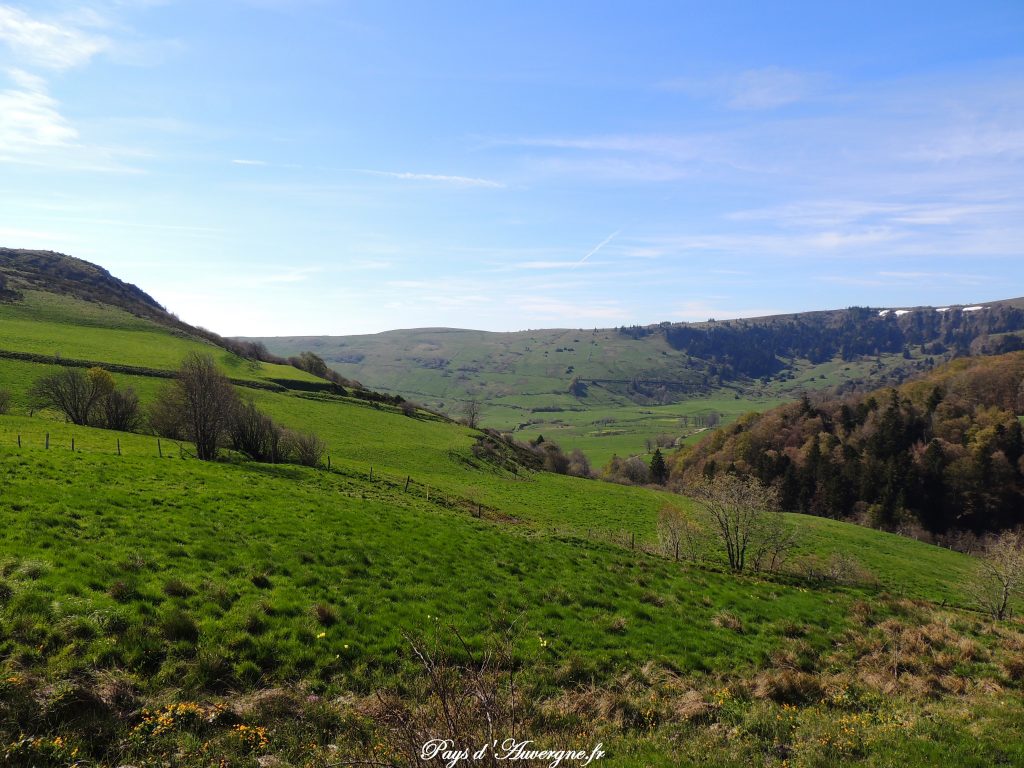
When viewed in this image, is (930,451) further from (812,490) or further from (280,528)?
(280,528)

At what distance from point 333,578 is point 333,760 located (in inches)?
342

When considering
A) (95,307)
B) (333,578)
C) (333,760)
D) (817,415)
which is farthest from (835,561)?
(95,307)

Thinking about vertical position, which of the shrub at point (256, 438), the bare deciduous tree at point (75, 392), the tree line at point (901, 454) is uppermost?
the bare deciduous tree at point (75, 392)

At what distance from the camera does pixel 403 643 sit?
12688 mm

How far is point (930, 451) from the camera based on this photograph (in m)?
97.8

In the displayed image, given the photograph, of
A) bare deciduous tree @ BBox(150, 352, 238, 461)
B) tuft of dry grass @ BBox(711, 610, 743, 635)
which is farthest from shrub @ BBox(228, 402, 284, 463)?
tuft of dry grass @ BBox(711, 610, 743, 635)

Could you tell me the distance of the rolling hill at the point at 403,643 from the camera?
8359 mm

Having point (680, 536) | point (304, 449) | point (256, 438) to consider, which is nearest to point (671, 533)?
point (680, 536)

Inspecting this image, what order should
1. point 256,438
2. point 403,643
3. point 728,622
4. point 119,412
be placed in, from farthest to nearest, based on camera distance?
point 119,412
point 256,438
point 728,622
point 403,643

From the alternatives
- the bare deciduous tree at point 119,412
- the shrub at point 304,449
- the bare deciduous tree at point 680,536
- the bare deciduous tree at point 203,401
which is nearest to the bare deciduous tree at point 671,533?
the bare deciduous tree at point 680,536

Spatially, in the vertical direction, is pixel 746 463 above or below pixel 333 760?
below

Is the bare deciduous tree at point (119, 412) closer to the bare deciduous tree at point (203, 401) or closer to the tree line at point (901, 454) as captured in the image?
the bare deciduous tree at point (203, 401)

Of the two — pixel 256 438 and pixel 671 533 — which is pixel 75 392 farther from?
pixel 671 533

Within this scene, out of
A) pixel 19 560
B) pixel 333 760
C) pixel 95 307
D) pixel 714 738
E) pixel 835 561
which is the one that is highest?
pixel 95 307
